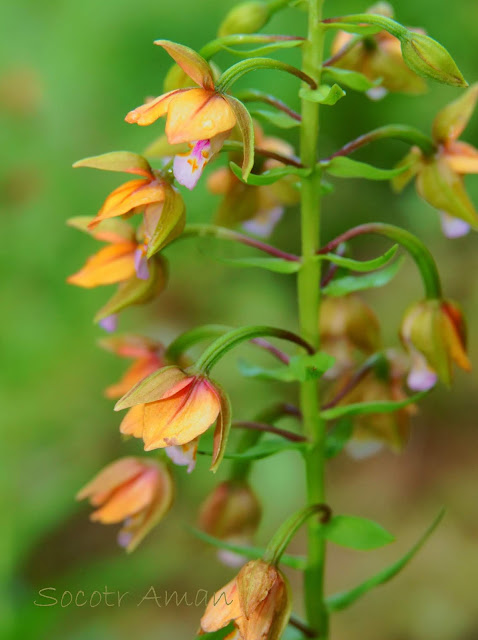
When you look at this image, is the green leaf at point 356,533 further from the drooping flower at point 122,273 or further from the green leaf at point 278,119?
the green leaf at point 278,119

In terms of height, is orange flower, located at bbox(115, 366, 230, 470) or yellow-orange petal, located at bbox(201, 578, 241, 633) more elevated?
orange flower, located at bbox(115, 366, 230, 470)

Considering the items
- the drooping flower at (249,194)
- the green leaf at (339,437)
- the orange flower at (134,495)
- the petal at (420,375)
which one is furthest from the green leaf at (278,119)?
the orange flower at (134,495)

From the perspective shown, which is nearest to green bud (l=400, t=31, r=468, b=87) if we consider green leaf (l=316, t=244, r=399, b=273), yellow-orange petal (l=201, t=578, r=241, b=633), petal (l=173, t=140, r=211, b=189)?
green leaf (l=316, t=244, r=399, b=273)

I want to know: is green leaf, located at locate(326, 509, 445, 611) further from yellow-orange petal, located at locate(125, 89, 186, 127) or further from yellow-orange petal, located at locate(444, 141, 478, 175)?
yellow-orange petal, located at locate(125, 89, 186, 127)

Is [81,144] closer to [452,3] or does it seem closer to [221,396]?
[452,3]

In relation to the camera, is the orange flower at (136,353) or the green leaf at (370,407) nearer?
the green leaf at (370,407)

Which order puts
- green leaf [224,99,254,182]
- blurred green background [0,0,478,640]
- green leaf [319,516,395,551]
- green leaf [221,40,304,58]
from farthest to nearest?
1. blurred green background [0,0,478,640]
2. green leaf [319,516,395,551]
3. green leaf [221,40,304,58]
4. green leaf [224,99,254,182]

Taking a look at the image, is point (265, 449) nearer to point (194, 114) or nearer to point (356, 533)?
point (356, 533)
